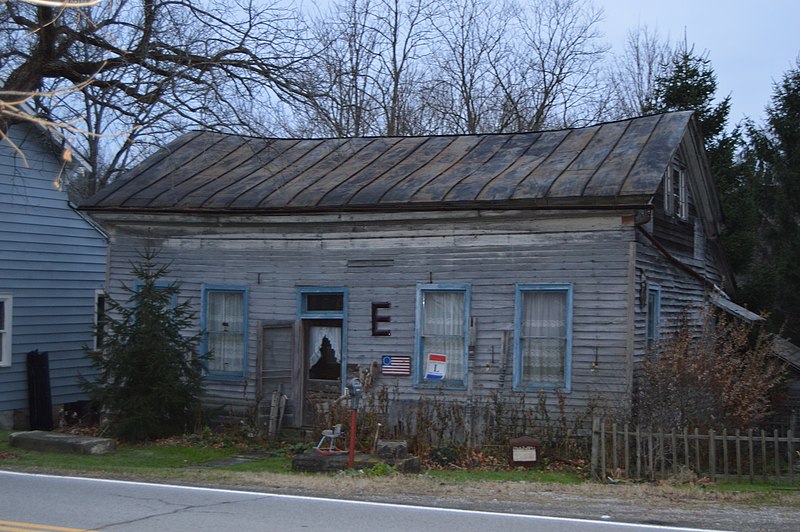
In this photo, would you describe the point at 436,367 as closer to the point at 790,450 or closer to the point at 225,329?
the point at 225,329

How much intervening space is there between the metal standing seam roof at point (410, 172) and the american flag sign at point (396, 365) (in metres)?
2.60

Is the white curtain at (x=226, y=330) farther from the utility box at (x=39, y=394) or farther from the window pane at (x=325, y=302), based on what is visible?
the utility box at (x=39, y=394)

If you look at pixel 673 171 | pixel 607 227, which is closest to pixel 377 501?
→ pixel 607 227

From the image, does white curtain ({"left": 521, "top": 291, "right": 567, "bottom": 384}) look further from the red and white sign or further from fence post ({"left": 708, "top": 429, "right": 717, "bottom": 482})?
fence post ({"left": 708, "top": 429, "right": 717, "bottom": 482})

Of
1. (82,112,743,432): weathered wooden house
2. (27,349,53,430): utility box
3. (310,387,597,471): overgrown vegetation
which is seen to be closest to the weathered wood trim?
(82,112,743,432): weathered wooden house

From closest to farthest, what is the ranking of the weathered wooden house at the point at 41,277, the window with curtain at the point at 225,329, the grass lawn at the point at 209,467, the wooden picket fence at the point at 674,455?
the grass lawn at the point at 209,467 → the wooden picket fence at the point at 674,455 → the window with curtain at the point at 225,329 → the weathered wooden house at the point at 41,277

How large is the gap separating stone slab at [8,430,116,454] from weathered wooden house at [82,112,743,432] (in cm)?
309

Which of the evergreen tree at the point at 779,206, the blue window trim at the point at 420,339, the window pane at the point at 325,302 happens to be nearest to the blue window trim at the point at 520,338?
the blue window trim at the point at 420,339

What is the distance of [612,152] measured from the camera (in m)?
15.5

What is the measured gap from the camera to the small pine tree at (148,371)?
15.2 meters

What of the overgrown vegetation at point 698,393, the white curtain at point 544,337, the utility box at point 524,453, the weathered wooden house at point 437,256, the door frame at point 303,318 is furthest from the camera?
the door frame at point 303,318

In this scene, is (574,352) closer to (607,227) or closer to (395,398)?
(607,227)

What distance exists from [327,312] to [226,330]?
7.22ft

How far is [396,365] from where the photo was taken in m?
15.3
